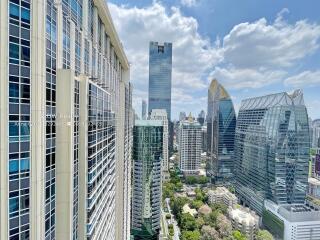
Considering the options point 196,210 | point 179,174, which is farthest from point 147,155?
point 179,174

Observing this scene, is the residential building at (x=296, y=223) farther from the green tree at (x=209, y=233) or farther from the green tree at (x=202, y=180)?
the green tree at (x=202, y=180)

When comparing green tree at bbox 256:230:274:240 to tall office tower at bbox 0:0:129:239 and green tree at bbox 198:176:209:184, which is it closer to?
tall office tower at bbox 0:0:129:239

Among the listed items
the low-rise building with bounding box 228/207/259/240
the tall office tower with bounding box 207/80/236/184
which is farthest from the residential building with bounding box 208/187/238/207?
the tall office tower with bounding box 207/80/236/184

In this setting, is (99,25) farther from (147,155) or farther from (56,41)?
(147,155)

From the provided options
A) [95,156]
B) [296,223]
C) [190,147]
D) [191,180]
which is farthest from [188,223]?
[190,147]

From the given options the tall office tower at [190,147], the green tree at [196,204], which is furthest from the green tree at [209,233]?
the tall office tower at [190,147]
